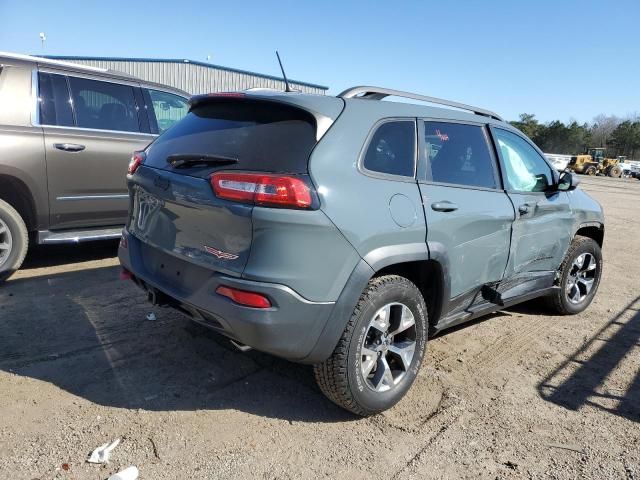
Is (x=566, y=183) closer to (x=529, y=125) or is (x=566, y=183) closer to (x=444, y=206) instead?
(x=444, y=206)

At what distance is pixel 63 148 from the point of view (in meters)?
4.81

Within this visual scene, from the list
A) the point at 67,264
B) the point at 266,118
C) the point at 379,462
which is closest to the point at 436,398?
the point at 379,462

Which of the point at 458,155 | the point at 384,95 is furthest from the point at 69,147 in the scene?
the point at 458,155

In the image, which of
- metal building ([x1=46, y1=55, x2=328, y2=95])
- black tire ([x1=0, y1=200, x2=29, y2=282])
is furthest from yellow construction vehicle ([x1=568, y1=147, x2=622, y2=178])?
black tire ([x1=0, y1=200, x2=29, y2=282])

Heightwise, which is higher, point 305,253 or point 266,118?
point 266,118

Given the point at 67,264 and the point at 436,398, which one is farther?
the point at 67,264

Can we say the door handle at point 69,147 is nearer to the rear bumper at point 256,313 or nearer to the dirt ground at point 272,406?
the dirt ground at point 272,406

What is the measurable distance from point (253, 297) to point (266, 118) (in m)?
0.99

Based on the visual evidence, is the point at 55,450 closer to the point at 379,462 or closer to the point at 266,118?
the point at 379,462

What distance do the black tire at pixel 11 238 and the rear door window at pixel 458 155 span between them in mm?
3693

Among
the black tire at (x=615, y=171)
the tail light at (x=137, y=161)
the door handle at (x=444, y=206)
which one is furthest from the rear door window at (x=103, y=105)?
the black tire at (x=615, y=171)

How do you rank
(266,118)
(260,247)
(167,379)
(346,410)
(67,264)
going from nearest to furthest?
(260,247) < (266,118) < (346,410) < (167,379) < (67,264)

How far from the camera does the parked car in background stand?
15.0 ft

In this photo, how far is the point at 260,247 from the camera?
2416 mm
